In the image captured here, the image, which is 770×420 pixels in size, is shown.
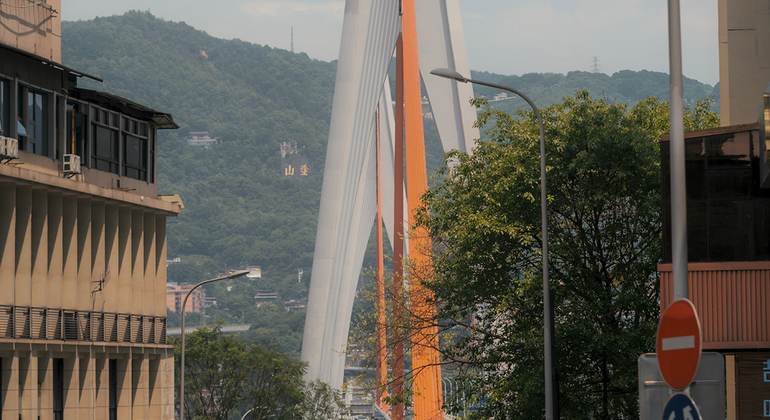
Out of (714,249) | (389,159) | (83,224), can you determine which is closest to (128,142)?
(83,224)

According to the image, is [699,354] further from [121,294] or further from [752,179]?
[121,294]

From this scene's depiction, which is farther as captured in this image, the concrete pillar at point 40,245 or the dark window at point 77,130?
the dark window at point 77,130

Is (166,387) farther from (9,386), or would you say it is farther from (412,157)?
(412,157)

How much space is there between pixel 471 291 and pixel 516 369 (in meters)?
2.27

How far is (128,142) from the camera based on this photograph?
106 ft

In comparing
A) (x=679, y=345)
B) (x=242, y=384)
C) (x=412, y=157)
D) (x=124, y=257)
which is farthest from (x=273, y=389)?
(x=679, y=345)

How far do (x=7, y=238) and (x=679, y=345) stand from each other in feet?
70.6

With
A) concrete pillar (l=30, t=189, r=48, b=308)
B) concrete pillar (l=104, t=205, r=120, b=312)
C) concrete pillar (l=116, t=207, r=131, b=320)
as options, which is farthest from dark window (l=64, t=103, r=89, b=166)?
concrete pillar (l=30, t=189, r=48, b=308)

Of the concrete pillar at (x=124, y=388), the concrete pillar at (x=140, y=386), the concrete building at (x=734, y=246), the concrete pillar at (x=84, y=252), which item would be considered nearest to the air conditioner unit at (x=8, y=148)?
the concrete pillar at (x=84, y=252)

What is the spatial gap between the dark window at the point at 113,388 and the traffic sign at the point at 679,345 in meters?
26.0

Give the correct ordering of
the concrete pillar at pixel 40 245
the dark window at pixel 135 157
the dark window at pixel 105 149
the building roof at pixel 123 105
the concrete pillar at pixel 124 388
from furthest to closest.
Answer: the dark window at pixel 135 157
the dark window at pixel 105 149
the concrete pillar at pixel 124 388
the building roof at pixel 123 105
the concrete pillar at pixel 40 245

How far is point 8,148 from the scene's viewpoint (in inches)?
942

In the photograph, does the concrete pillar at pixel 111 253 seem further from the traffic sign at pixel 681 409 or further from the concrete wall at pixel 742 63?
the traffic sign at pixel 681 409

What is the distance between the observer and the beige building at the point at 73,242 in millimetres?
24547
